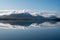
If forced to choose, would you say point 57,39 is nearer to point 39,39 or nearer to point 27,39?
point 39,39

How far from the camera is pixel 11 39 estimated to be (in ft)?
42.1

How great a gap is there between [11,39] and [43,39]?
2.12 m

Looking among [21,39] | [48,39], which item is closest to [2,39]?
[21,39]

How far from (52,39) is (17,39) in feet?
7.61

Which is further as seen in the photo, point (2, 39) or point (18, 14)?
point (18, 14)

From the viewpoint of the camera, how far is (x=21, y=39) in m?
12.8

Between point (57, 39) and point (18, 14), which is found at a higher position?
point (18, 14)

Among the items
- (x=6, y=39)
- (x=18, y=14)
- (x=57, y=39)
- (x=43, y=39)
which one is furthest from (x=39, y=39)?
(x=18, y=14)

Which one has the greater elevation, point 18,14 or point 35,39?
point 18,14

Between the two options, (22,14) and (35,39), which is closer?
(35,39)

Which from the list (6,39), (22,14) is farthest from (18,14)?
(6,39)

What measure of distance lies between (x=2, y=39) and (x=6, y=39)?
0.27 m

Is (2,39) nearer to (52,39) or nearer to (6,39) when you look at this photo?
(6,39)

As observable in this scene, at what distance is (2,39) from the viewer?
12766 millimetres
